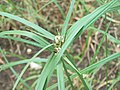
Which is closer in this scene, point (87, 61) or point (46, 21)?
point (87, 61)

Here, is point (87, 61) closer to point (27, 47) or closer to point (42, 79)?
point (27, 47)

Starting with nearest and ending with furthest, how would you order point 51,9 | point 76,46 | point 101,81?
point 101,81
point 76,46
point 51,9

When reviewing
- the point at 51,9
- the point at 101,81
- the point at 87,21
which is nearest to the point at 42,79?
the point at 87,21

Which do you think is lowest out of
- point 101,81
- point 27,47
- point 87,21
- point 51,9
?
point 101,81

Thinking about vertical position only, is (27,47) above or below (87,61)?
above

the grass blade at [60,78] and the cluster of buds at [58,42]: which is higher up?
the cluster of buds at [58,42]

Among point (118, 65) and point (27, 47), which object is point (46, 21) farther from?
point (118, 65)

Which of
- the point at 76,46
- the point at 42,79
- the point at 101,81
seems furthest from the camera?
the point at 76,46

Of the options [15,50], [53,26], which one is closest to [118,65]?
[53,26]

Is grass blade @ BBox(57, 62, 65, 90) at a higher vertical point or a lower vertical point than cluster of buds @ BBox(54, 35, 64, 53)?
lower
